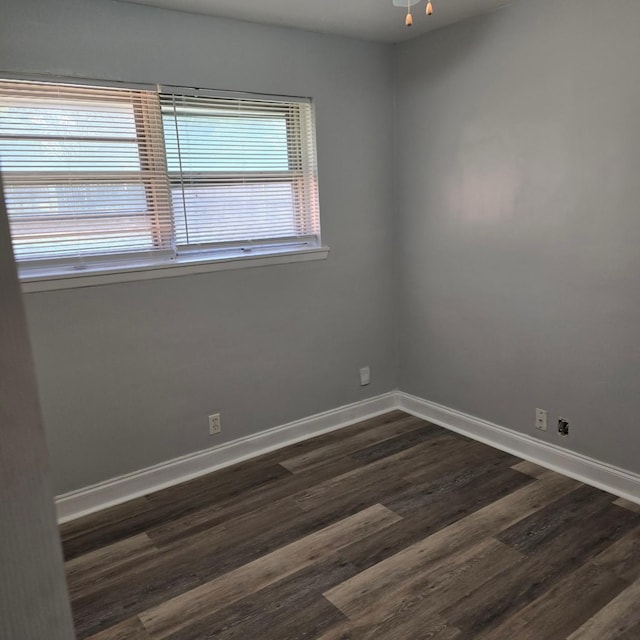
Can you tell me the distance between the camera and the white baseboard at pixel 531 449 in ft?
9.01

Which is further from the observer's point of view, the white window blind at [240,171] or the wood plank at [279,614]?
the white window blind at [240,171]

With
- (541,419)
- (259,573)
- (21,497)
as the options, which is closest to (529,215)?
(541,419)

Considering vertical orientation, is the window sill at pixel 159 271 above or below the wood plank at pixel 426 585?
above

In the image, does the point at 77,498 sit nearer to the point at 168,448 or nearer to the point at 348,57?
the point at 168,448

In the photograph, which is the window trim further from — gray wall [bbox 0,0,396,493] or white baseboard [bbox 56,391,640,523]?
white baseboard [bbox 56,391,640,523]

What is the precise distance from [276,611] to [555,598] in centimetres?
105

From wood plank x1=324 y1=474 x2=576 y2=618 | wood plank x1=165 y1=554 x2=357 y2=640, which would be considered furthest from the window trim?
wood plank x1=324 y1=474 x2=576 y2=618

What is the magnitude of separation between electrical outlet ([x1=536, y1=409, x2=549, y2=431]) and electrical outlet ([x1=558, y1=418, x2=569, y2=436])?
0.08 metres

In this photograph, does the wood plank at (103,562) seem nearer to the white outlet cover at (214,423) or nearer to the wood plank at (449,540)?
the white outlet cover at (214,423)

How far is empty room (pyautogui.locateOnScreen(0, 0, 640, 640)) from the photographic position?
227 cm

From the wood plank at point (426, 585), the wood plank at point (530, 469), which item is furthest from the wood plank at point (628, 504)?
the wood plank at point (426, 585)

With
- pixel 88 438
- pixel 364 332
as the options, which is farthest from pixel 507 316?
pixel 88 438

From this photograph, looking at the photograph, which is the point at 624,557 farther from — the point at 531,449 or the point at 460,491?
the point at 531,449

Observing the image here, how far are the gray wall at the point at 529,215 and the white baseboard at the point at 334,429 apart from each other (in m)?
0.07
